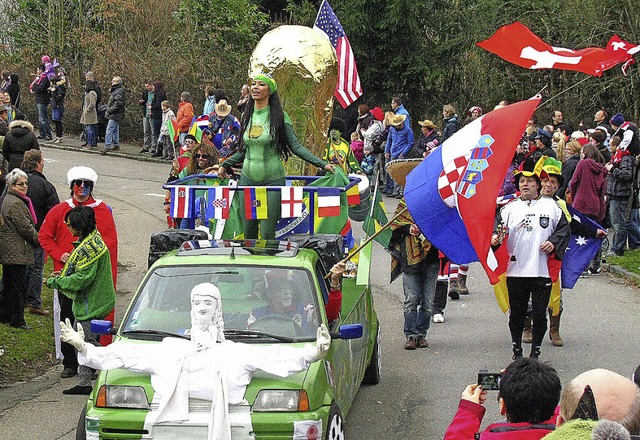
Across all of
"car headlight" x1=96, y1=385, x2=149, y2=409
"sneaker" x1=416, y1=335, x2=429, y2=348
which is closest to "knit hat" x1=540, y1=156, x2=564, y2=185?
"sneaker" x1=416, y1=335, x2=429, y2=348

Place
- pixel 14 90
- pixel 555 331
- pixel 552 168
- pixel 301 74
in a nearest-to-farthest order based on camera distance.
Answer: pixel 552 168, pixel 555 331, pixel 301 74, pixel 14 90

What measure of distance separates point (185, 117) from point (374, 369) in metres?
16.2

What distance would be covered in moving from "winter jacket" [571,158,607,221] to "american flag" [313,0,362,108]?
3.74 metres

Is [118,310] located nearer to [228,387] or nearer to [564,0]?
[228,387]

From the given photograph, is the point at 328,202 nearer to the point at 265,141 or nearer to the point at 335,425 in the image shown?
the point at 265,141

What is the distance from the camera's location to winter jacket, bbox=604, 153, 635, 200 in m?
16.9

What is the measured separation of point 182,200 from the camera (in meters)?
10.3

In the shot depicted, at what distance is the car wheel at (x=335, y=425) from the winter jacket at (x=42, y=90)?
2452cm

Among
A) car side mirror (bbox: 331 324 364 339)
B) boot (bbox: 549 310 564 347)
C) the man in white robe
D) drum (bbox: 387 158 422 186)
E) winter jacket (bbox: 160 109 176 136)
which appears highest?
drum (bbox: 387 158 422 186)

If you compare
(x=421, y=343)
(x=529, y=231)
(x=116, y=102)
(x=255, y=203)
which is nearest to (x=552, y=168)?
(x=529, y=231)

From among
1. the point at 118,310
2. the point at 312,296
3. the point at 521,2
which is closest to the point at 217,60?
the point at 521,2

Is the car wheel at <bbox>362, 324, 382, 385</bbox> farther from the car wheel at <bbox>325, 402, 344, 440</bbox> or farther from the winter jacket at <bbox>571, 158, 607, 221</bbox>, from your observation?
the winter jacket at <bbox>571, 158, 607, 221</bbox>

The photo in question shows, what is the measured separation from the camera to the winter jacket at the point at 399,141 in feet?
76.3

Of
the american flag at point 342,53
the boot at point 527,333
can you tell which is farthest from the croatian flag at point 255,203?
the american flag at point 342,53
